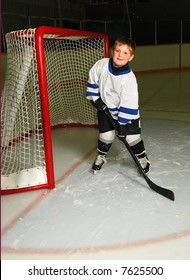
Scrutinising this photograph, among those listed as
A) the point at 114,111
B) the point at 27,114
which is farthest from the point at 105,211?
the point at 27,114

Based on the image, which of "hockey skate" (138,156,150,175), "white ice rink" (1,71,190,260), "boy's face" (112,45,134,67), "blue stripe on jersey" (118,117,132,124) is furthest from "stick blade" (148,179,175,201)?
"boy's face" (112,45,134,67)

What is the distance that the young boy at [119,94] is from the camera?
1.88 m

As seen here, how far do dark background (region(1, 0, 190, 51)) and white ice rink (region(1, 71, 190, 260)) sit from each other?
711cm

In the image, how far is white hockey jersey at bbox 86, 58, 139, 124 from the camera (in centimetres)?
193

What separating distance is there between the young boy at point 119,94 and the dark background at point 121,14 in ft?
23.7

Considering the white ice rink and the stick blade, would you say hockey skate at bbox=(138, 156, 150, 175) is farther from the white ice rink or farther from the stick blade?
the stick blade

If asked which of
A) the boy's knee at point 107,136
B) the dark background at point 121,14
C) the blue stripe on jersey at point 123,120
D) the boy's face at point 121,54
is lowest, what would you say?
the boy's knee at point 107,136

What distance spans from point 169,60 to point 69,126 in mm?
5588

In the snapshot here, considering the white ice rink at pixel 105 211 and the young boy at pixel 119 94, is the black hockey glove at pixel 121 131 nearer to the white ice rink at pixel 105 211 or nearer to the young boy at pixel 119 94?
the young boy at pixel 119 94

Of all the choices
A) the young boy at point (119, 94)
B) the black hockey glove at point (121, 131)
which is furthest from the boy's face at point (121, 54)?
the black hockey glove at point (121, 131)

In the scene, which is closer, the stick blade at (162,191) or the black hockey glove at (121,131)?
the stick blade at (162,191)

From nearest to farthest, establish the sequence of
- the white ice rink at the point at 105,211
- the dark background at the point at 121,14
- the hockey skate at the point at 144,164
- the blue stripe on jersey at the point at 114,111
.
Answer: the white ice rink at the point at 105,211, the blue stripe on jersey at the point at 114,111, the hockey skate at the point at 144,164, the dark background at the point at 121,14

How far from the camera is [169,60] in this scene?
832cm

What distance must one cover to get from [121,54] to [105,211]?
870 millimetres
